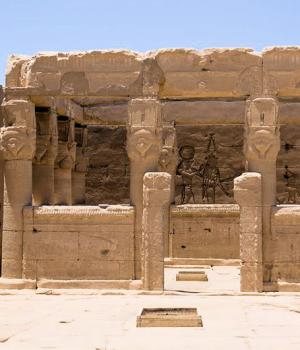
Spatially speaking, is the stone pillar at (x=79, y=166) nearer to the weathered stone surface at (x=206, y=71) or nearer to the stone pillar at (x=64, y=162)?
the stone pillar at (x=64, y=162)

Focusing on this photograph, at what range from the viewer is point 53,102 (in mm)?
14062

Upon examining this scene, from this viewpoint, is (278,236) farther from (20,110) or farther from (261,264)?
(20,110)

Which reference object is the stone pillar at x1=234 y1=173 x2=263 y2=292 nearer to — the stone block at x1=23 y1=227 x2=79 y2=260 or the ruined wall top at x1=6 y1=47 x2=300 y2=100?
the ruined wall top at x1=6 y1=47 x2=300 y2=100

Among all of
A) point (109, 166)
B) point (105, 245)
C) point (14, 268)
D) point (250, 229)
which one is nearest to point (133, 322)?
point (105, 245)

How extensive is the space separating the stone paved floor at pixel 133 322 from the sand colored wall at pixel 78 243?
0.60m

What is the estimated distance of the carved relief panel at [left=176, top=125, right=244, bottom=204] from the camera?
72.7 feet

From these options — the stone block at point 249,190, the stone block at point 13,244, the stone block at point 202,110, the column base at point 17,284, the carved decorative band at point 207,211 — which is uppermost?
the stone block at point 202,110

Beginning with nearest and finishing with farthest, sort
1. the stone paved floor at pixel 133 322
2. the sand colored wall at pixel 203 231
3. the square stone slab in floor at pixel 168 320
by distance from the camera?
the stone paved floor at pixel 133 322
the square stone slab in floor at pixel 168 320
the sand colored wall at pixel 203 231

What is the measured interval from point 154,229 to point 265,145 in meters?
2.24

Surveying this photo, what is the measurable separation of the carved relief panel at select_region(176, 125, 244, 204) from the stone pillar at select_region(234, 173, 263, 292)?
10.2m

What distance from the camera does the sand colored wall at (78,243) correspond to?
1218cm

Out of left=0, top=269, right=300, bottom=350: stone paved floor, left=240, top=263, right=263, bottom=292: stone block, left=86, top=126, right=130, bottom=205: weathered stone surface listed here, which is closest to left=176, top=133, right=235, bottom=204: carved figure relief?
left=86, top=126, right=130, bottom=205: weathered stone surface

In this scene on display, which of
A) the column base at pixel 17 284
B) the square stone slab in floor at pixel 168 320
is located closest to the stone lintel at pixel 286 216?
the square stone slab in floor at pixel 168 320

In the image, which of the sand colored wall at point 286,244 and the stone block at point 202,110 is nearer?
the sand colored wall at point 286,244
